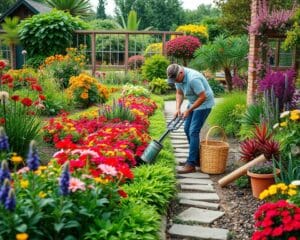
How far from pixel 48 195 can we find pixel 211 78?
494 inches

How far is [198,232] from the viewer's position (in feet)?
12.9

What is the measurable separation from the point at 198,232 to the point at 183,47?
12413 mm

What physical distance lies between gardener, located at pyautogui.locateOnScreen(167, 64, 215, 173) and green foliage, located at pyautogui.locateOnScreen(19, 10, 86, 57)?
11641 mm

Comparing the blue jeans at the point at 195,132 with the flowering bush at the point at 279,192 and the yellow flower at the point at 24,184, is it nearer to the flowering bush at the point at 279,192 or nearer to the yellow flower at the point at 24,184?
the flowering bush at the point at 279,192

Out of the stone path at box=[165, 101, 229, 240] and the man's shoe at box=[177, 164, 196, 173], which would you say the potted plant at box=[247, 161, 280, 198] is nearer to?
the stone path at box=[165, 101, 229, 240]

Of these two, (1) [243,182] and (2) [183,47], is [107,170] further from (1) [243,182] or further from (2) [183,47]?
(2) [183,47]

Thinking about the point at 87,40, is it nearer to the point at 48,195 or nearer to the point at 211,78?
the point at 211,78

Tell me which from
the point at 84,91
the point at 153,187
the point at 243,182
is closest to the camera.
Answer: the point at 153,187

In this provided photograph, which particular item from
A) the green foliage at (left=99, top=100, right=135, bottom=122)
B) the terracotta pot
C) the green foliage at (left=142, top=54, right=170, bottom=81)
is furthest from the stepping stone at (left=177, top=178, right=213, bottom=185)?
the green foliage at (left=142, top=54, right=170, bottom=81)

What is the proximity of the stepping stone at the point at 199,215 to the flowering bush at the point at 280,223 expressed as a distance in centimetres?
97

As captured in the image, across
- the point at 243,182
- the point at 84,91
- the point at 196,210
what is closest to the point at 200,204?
the point at 196,210

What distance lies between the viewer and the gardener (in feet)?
18.4

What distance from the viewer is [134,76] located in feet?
49.8

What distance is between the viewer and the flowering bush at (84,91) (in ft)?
34.6
